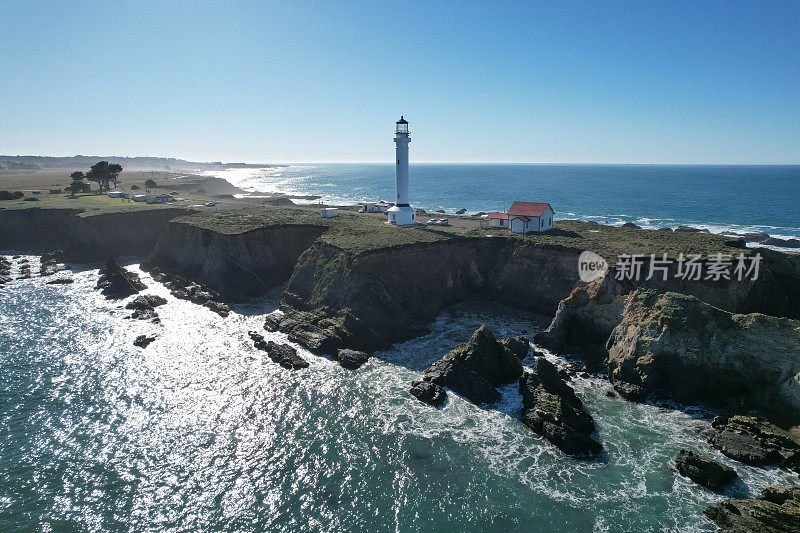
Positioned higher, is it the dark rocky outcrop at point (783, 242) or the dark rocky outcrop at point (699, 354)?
the dark rocky outcrop at point (783, 242)

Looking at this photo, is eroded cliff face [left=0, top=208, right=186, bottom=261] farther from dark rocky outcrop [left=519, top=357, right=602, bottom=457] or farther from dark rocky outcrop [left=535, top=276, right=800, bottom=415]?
dark rocky outcrop [left=535, top=276, right=800, bottom=415]

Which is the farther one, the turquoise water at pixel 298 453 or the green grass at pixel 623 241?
the green grass at pixel 623 241

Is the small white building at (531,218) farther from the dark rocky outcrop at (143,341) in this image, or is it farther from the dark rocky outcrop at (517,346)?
the dark rocky outcrop at (143,341)

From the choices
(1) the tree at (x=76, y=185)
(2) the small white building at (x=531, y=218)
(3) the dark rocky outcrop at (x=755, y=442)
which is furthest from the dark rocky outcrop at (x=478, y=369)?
(1) the tree at (x=76, y=185)

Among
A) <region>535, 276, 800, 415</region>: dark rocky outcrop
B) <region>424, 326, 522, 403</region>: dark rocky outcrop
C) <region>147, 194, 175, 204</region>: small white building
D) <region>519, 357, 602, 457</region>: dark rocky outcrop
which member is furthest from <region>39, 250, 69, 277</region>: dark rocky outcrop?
<region>535, 276, 800, 415</region>: dark rocky outcrop

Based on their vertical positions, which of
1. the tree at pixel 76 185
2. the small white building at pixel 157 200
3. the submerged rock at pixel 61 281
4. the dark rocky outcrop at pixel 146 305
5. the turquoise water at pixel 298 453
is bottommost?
the turquoise water at pixel 298 453

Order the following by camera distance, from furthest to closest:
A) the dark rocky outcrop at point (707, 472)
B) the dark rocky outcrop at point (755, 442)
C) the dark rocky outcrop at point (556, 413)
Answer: the dark rocky outcrop at point (556, 413) → the dark rocky outcrop at point (755, 442) → the dark rocky outcrop at point (707, 472)
